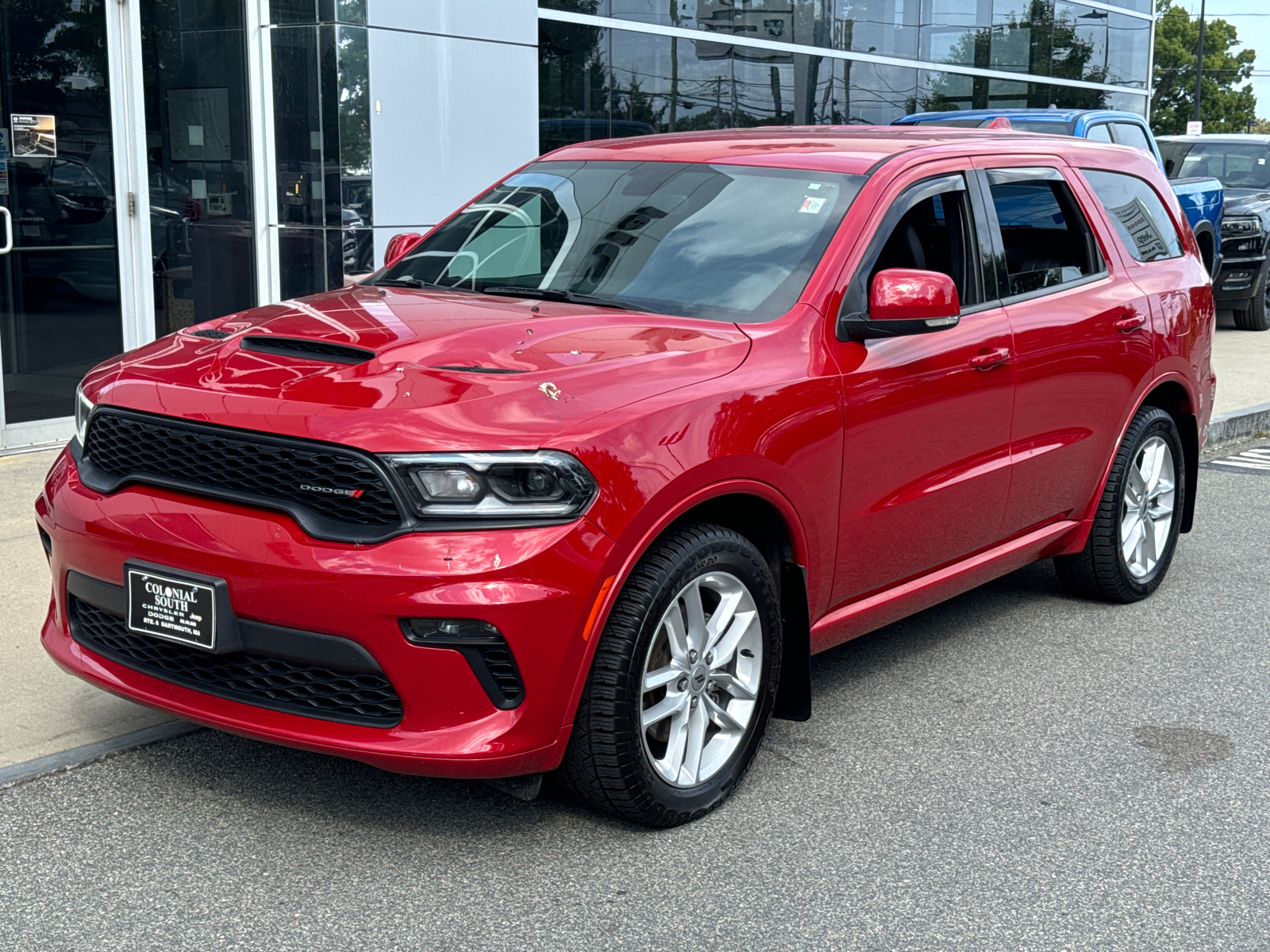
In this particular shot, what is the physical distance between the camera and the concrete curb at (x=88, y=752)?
12.8ft

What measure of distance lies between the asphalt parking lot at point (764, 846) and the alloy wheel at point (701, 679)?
18 cm

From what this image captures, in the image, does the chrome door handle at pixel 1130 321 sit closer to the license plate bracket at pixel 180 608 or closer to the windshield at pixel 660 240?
the windshield at pixel 660 240

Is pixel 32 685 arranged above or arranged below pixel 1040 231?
below

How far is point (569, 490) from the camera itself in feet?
10.7

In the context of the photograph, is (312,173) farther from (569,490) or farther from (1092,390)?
(569,490)

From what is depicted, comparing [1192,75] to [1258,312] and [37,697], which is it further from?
[37,697]

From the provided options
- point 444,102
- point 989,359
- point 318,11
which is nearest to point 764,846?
point 989,359

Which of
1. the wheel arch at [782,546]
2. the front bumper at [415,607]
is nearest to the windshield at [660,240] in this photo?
the wheel arch at [782,546]

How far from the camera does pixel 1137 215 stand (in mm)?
5887

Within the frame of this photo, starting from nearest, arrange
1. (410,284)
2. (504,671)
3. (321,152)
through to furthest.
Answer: (504,671) → (410,284) → (321,152)

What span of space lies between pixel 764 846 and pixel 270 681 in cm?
130

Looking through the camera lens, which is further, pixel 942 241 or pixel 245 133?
pixel 245 133

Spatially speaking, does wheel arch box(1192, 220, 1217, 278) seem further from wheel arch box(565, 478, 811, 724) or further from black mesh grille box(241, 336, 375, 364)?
black mesh grille box(241, 336, 375, 364)

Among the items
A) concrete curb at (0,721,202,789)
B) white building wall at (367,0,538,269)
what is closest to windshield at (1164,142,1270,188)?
white building wall at (367,0,538,269)
